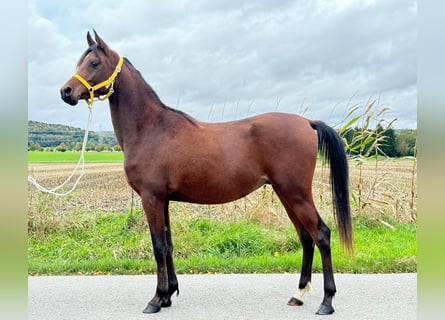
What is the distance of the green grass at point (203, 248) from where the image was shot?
222 inches

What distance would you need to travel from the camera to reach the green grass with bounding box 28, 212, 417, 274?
564cm

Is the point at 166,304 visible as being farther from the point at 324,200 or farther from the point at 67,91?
the point at 324,200

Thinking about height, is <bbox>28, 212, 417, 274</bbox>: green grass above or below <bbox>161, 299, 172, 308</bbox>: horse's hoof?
above

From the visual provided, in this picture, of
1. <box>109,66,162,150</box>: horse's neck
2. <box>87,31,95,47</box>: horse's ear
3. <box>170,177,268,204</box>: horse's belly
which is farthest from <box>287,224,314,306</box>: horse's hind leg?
<box>87,31,95,47</box>: horse's ear

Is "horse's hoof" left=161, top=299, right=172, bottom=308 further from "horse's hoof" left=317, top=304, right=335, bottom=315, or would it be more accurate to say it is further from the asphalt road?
"horse's hoof" left=317, top=304, right=335, bottom=315

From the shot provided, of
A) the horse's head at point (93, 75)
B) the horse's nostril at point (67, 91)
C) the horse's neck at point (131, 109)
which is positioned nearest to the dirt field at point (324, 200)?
A: the horse's neck at point (131, 109)

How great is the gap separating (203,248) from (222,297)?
6.55ft

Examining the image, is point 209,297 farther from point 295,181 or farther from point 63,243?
point 63,243

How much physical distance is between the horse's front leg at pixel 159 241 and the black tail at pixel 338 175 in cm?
172

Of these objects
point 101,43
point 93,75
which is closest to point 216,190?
point 93,75

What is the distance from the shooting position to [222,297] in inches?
174

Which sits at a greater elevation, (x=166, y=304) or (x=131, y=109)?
(x=131, y=109)

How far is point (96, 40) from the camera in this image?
413cm

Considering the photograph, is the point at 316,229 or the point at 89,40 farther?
the point at 89,40
